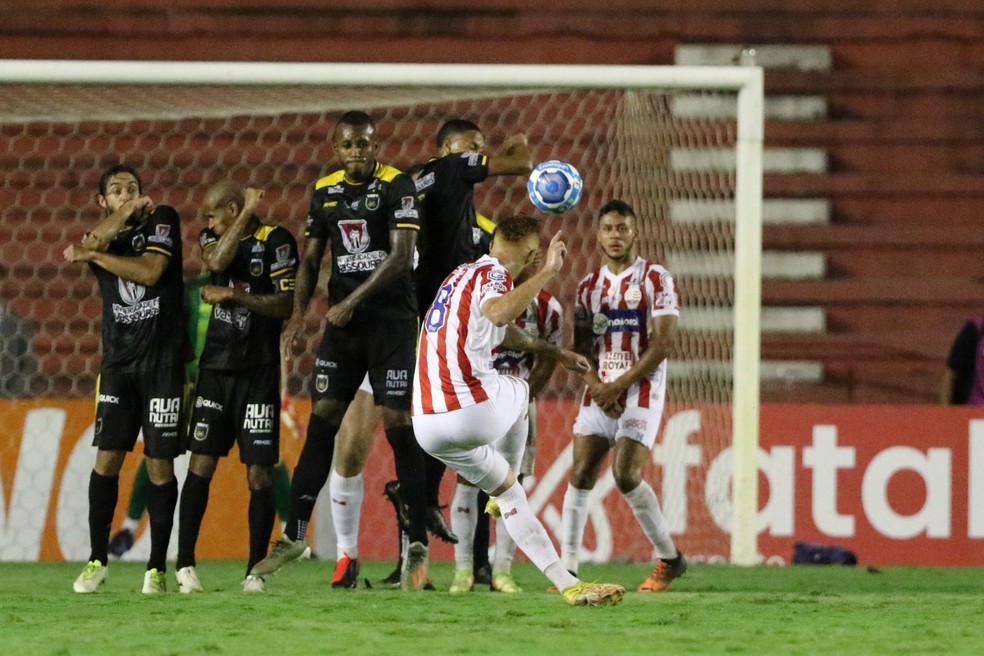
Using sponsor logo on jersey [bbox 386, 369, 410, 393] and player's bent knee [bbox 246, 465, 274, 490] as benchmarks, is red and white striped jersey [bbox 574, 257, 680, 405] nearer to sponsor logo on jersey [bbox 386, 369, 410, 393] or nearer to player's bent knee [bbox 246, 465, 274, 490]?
sponsor logo on jersey [bbox 386, 369, 410, 393]

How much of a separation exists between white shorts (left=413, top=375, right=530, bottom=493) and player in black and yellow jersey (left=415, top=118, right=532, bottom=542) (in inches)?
42.2

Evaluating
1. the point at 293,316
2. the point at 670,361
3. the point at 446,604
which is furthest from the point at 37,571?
the point at 670,361

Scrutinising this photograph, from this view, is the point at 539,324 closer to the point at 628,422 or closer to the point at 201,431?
the point at 628,422

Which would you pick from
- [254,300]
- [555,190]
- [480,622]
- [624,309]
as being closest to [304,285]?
[254,300]

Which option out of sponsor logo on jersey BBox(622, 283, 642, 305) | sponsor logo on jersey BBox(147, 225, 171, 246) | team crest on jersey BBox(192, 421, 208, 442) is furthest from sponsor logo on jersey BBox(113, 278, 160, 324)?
sponsor logo on jersey BBox(622, 283, 642, 305)

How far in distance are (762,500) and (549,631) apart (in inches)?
176

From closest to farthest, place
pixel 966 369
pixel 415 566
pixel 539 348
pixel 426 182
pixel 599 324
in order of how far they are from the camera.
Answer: pixel 539 348 → pixel 415 566 → pixel 426 182 → pixel 599 324 → pixel 966 369

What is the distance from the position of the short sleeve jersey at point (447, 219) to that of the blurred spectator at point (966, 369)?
362cm

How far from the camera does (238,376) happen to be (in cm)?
700

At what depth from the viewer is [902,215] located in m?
12.0

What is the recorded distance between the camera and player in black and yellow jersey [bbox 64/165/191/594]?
22.7 feet

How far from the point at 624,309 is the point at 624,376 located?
1.11 ft

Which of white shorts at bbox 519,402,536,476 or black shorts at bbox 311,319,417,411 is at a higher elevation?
black shorts at bbox 311,319,417,411

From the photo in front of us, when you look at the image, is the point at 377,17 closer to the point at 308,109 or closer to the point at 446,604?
the point at 308,109
